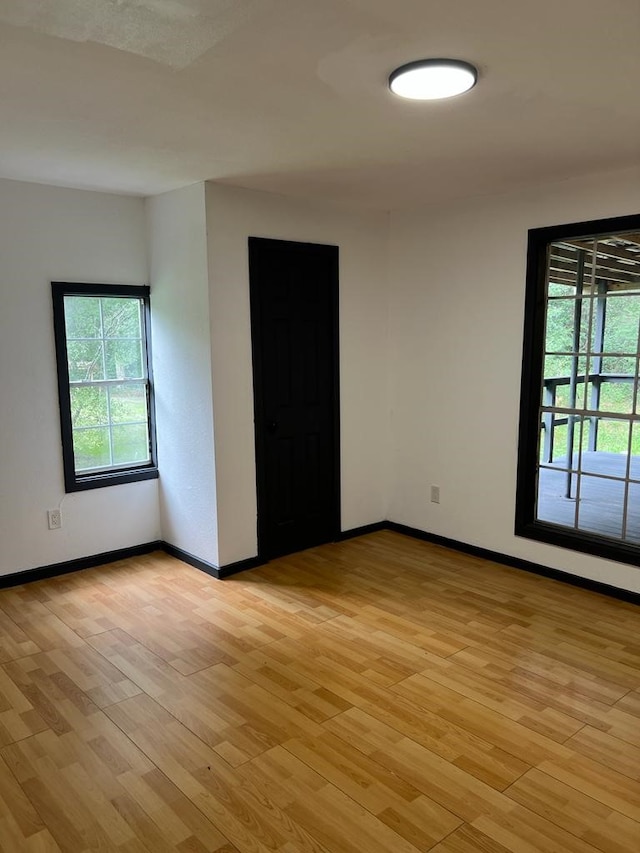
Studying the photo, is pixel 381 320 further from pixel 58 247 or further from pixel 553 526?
pixel 58 247

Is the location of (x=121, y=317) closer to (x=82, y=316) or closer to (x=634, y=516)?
(x=82, y=316)

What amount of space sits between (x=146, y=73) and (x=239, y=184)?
169cm

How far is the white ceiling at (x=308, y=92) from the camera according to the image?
176cm

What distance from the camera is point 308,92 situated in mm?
2293

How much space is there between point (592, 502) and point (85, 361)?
12.2 ft

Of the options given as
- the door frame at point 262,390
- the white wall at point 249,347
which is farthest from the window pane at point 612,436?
the door frame at point 262,390

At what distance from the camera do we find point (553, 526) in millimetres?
4055

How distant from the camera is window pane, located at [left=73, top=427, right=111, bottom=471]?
4223mm

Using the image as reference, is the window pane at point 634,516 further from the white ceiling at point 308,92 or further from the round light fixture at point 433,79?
the round light fixture at point 433,79

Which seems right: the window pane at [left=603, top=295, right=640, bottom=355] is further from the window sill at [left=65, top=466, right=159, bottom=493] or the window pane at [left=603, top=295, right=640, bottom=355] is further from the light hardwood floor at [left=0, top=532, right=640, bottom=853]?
the window sill at [left=65, top=466, right=159, bottom=493]

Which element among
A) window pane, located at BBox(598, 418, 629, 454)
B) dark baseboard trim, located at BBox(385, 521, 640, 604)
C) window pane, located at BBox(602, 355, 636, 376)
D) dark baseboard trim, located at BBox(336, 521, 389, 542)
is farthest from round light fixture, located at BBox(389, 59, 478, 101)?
dark baseboard trim, located at BBox(336, 521, 389, 542)

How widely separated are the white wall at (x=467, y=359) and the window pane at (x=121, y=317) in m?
1.92

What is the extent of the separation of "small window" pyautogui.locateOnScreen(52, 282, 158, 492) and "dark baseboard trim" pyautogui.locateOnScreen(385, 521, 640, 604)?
6.62 ft

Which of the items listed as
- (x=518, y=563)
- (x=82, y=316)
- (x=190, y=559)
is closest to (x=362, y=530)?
(x=518, y=563)
